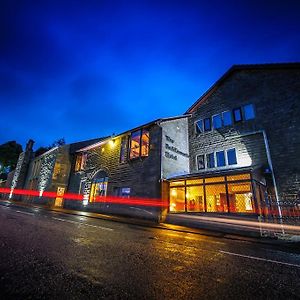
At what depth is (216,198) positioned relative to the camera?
13859 mm

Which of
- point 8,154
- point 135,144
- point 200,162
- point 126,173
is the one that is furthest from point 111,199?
point 8,154

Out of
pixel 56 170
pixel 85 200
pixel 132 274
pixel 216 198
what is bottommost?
pixel 132 274

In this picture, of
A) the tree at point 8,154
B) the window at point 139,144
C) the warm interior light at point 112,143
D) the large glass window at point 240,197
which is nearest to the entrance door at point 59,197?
the warm interior light at point 112,143

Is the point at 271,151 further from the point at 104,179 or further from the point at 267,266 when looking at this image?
the point at 104,179

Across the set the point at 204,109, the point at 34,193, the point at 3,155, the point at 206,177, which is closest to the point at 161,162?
the point at 206,177

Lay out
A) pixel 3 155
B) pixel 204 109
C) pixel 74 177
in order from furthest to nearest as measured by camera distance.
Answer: pixel 3 155, pixel 74 177, pixel 204 109

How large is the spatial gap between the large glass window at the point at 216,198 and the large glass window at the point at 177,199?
2.26 metres

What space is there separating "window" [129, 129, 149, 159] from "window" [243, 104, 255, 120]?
888cm

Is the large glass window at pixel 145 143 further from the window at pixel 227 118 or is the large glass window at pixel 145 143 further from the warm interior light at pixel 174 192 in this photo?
the window at pixel 227 118

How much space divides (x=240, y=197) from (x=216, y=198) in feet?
5.59

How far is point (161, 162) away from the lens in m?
16.4

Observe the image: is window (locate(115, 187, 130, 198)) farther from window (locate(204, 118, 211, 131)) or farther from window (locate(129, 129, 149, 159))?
window (locate(204, 118, 211, 131))

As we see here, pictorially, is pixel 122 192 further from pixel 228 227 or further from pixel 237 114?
pixel 237 114

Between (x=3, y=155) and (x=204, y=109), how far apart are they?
49.5 metres
